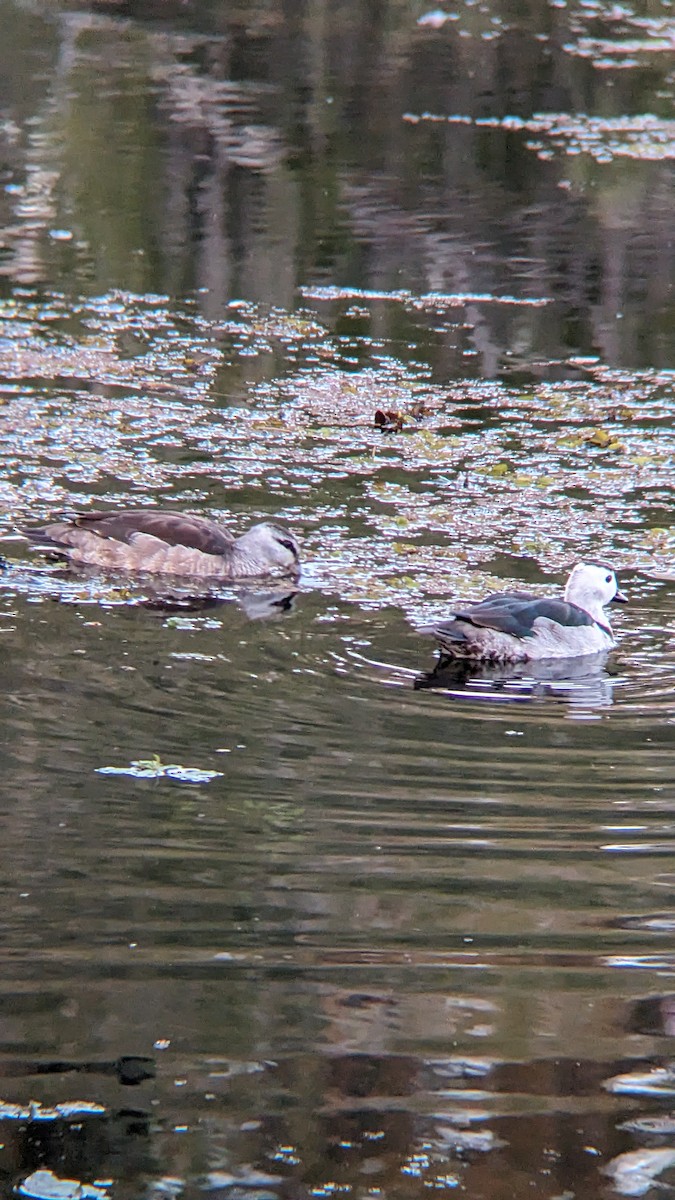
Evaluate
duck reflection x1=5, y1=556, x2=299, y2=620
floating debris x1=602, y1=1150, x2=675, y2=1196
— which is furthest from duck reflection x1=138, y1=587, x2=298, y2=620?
floating debris x1=602, y1=1150, x2=675, y2=1196

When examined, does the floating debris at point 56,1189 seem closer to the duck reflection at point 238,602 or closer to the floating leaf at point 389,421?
the duck reflection at point 238,602

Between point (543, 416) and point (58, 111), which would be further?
point (58, 111)

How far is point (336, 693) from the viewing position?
7863mm

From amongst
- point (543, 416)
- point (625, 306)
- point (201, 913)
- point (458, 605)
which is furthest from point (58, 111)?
point (201, 913)

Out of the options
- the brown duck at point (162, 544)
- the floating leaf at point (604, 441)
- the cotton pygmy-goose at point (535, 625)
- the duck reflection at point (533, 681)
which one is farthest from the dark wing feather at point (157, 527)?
the floating leaf at point (604, 441)

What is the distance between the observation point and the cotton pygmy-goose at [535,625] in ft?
27.6

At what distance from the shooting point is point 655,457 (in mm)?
11672

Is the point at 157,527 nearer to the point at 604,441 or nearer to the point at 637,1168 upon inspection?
the point at 604,441

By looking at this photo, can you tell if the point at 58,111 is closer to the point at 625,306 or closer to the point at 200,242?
the point at 200,242

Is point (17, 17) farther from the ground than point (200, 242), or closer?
farther from the ground

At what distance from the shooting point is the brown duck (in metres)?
9.58

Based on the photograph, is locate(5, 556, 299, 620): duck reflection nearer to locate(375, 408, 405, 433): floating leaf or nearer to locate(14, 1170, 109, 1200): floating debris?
locate(375, 408, 405, 433): floating leaf

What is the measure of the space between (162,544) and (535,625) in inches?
81.2

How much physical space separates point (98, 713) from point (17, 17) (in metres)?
22.7
